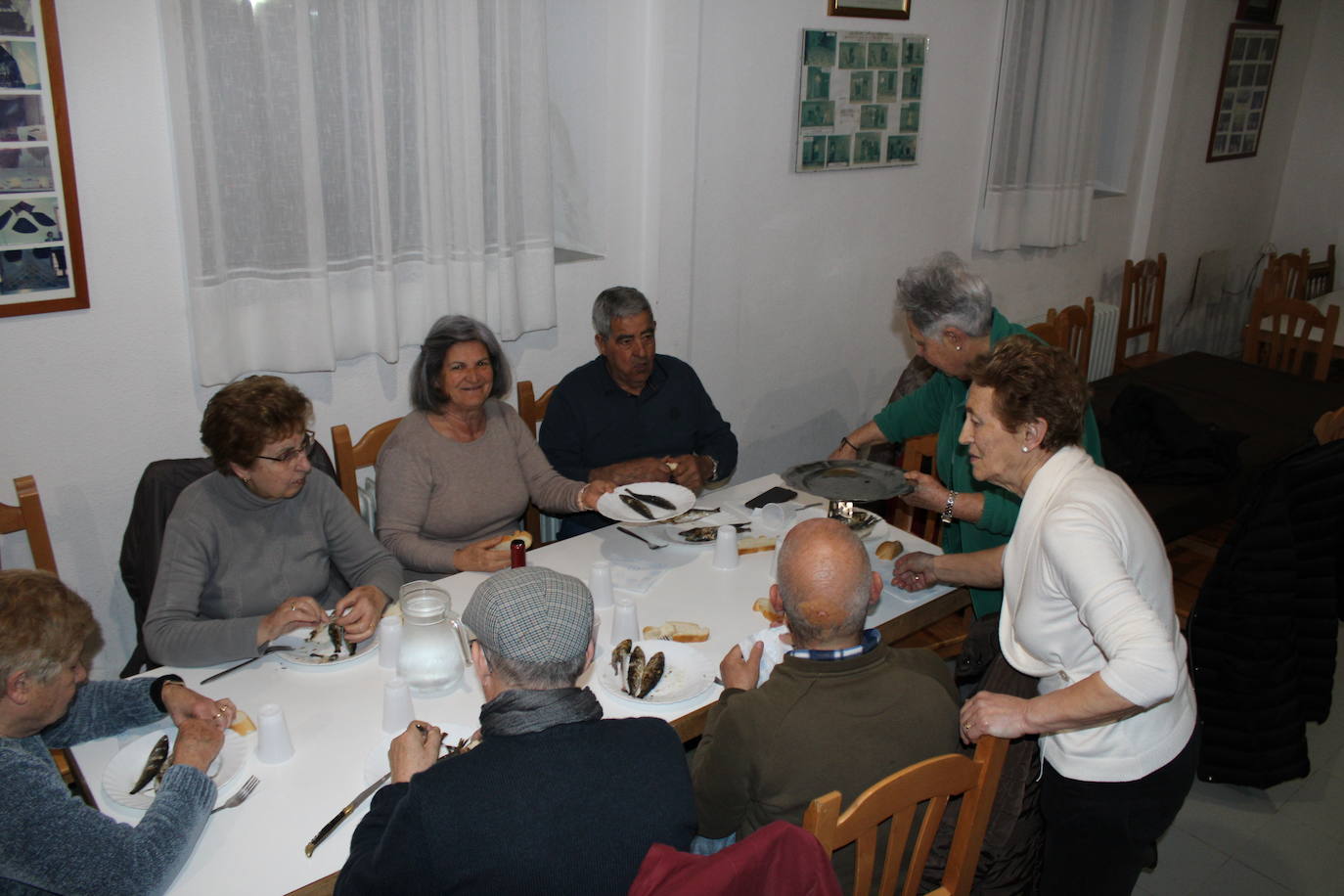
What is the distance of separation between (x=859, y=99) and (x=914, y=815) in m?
3.22

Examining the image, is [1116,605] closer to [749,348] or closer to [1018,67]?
[749,348]

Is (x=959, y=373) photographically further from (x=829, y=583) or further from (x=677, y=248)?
(x=677, y=248)

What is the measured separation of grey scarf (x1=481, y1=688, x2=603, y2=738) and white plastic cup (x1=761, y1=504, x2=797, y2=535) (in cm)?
131

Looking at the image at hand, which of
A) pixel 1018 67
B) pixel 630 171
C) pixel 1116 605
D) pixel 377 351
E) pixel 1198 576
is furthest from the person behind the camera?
pixel 1018 67

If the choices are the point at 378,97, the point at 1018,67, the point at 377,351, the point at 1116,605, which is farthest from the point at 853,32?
the point at 1116,605

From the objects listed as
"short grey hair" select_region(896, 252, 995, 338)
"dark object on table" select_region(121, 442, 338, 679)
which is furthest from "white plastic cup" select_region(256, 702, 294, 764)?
"short grey hair" select_region(896, 252, 995, 338)

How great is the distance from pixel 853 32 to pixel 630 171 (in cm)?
117

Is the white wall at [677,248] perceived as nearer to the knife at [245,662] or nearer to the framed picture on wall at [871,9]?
the framed picture on wall at [871,9]

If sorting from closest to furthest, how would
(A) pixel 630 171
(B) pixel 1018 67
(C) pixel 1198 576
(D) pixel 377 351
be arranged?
(D) pixel 377 351 < (A) pixel 630 171 < (C) pixel 1198 576 < (B) pixel 1018 67

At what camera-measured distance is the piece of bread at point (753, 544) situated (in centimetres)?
258

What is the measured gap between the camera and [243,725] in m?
1.83

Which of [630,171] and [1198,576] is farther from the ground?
[630,171]

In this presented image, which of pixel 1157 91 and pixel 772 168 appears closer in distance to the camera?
pixel 772 168

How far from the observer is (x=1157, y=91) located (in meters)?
5.29
